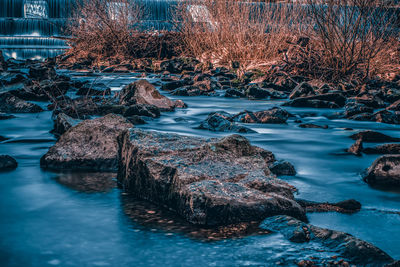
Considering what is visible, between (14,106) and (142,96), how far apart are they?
1.57 metres

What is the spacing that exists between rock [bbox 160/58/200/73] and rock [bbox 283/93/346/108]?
570cm

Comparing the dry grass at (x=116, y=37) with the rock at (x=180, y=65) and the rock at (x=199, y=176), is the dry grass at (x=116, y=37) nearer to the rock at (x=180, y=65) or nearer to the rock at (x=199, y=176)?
the rock at (x=180, y=65)

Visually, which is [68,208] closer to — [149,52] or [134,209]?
[134,209]

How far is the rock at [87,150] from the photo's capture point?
3.03 metres

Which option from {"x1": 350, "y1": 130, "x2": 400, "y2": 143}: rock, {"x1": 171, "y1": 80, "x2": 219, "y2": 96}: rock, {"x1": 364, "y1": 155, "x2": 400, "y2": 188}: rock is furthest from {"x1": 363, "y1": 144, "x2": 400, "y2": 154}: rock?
{"x1": 171, "y1": 80, "x2": 219, "y2": 96}: rock

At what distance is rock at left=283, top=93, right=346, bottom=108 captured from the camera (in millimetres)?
6723

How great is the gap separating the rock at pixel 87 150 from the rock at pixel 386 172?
161 centimetres

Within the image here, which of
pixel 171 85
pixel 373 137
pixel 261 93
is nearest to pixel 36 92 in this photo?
pixel 171 85

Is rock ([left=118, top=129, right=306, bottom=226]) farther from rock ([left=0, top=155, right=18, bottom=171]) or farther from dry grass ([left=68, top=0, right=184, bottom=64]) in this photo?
dry grass ([left=68, top=0, right=184, bottom=64])

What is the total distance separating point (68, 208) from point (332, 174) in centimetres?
178

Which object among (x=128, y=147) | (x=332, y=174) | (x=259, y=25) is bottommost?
(x=332, y=174)

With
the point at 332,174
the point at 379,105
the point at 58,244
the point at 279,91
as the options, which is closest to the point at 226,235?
the point at 58,244

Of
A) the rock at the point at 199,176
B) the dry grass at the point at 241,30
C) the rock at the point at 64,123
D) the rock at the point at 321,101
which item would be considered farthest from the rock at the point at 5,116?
the dry grass at the point at 241,30

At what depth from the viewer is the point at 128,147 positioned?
8.80ft
